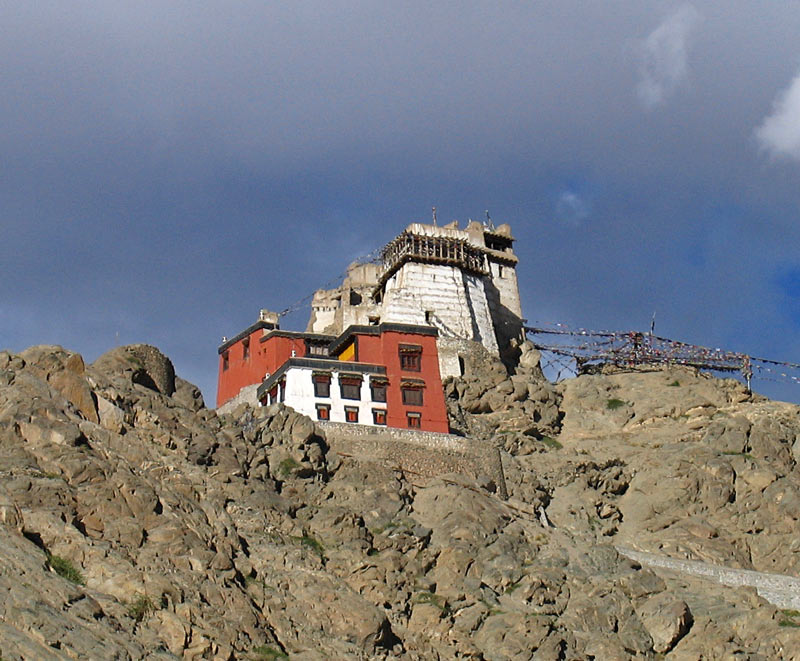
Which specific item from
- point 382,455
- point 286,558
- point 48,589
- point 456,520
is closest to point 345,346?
point 382,455

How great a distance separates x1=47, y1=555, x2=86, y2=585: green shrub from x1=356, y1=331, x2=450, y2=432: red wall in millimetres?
31051

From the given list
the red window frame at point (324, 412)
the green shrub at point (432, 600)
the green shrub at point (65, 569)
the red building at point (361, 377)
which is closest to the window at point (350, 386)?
the red building at point (361, 377)

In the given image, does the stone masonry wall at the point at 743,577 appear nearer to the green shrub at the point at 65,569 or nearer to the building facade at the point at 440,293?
the building facade at the point at 440,293

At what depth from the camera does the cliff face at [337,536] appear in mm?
58094

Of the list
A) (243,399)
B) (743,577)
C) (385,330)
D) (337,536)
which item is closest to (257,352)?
(243,399)

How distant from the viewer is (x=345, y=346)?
9225 centimetres

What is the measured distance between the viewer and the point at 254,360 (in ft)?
316

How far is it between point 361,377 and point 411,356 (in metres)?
4.95

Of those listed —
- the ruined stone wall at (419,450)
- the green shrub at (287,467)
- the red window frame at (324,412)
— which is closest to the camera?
the green shrub at (287,467)

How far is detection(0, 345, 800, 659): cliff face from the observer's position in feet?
191

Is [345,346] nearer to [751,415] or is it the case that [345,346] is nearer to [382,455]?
[382,455]

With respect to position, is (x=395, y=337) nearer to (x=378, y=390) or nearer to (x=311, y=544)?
(x=378, y=390)

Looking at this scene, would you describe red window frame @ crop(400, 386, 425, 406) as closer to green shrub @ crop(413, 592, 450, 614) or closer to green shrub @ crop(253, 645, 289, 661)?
green shrub @ crop(413, 592, 450, 614)

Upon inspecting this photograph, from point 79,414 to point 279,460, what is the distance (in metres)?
12.4
